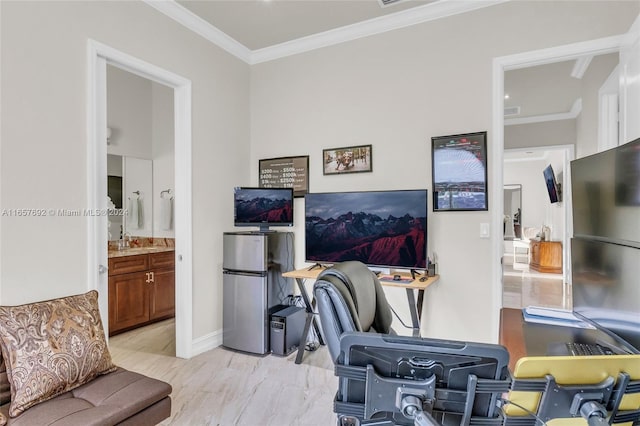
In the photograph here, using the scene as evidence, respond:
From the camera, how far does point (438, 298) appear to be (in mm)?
2982

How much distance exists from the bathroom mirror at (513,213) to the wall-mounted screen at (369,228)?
322 inches

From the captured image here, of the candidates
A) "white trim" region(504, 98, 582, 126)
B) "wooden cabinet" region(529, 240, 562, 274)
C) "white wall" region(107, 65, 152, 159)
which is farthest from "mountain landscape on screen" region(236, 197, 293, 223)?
"wooden cabinet" region(529, 240, 562, 274)

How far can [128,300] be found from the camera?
3730mm

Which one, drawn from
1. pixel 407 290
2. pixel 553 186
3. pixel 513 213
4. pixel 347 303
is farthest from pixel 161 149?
pixel 513 213

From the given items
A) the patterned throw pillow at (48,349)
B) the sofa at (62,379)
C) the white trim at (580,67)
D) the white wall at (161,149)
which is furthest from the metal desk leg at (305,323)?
the white trim at (580,67)

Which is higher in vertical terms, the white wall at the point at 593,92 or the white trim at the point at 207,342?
the white wall at the point at 593,92

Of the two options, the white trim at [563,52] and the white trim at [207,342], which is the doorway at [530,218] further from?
the white trim at [207,342]

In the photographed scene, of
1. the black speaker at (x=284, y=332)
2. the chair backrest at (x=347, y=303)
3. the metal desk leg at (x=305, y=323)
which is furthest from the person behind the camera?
the black speaker at (x=284, y=332)

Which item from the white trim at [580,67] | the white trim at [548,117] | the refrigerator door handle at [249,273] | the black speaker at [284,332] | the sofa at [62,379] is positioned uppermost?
the white trim at [580,67]

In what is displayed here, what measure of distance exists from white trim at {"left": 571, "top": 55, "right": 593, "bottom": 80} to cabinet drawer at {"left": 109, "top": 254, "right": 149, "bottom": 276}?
17.1ft

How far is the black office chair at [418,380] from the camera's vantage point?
2.36 feet

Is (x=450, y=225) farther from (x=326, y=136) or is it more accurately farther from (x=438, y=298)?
(x=326, y=136)

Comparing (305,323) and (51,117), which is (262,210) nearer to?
(305,323)

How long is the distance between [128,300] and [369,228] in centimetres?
272
